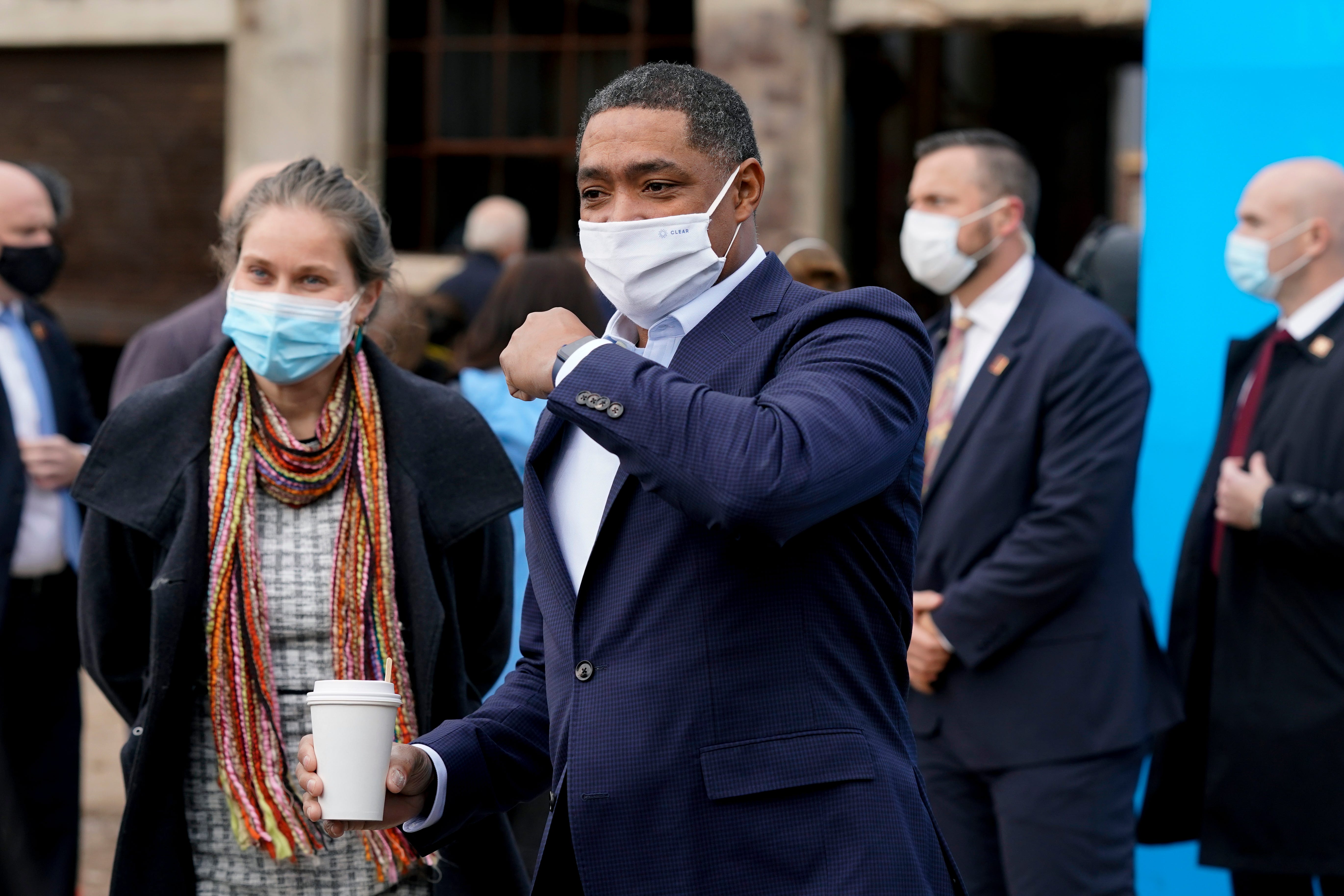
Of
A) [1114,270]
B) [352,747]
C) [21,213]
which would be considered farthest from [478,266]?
[352,747]

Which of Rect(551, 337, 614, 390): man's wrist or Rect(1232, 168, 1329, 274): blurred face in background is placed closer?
Rect(551, 337, 614, 390): man's wrist

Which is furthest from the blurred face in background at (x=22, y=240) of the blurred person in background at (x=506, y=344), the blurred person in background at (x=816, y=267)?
the blurred person in background at (x=816, y=267)

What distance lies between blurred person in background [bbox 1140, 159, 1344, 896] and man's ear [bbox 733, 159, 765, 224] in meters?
2.39

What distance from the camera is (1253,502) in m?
4.35

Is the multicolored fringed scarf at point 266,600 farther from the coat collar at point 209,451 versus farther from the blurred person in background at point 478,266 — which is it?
Answer: the blurred person in background at point 478,266

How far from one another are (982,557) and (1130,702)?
1.81ft

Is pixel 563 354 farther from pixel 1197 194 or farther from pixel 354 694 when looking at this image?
pixel 1197 194

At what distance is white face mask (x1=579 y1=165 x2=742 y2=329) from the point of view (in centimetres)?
234

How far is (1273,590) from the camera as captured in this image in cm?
442

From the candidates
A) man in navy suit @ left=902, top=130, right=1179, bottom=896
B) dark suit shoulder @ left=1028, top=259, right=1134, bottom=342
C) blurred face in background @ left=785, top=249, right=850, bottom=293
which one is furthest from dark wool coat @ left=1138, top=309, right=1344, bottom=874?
blurred face in background @ left=785, top=249, right=850, bottom=293

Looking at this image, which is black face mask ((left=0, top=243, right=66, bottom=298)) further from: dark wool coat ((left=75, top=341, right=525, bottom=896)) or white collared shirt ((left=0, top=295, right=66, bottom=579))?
dark wool coat ((left=75, top=341, right=525, bottom=896))

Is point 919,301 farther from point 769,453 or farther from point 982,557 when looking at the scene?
point 769,453

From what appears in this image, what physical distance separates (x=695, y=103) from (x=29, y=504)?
376cm

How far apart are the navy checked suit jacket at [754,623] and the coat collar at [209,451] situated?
3.21ft
